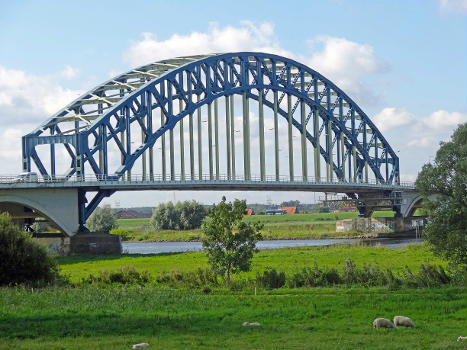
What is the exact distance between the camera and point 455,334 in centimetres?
2447

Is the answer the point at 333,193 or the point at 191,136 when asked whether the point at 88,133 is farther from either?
the point at 333,193

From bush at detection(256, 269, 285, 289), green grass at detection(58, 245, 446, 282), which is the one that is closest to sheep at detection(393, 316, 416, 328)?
bush at detection(256, 269, 285, 289)

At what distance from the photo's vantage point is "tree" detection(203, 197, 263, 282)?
4084cm

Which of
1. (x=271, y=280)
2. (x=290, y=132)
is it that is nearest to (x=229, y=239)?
(x=271, y=280)

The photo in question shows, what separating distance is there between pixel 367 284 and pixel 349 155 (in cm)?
8736

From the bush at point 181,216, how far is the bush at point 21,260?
3468 inches

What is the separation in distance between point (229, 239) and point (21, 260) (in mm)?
10936

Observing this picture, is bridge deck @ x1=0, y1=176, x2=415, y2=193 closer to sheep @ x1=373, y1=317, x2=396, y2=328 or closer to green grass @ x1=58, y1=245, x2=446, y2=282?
green grass @ x1=58, y1=245, x2=446, y2=282

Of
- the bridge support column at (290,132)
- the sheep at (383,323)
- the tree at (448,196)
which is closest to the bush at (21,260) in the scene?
the sheep at (383,323)

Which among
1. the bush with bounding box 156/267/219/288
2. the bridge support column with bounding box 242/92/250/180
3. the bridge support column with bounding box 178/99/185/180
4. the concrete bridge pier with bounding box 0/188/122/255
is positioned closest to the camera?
the bush with bounding box 156/267/219/288

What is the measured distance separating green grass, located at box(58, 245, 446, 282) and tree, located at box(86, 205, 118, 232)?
2148 inches

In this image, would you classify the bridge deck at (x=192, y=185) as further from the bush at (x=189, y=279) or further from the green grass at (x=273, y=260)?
the bush at (x=189, y=279)

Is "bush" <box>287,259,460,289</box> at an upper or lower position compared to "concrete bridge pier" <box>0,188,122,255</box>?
lower

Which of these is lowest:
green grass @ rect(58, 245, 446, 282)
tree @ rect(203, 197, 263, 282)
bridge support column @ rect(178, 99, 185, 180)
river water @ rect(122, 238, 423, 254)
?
green grass @ rect(58, 245, 446, 282)
